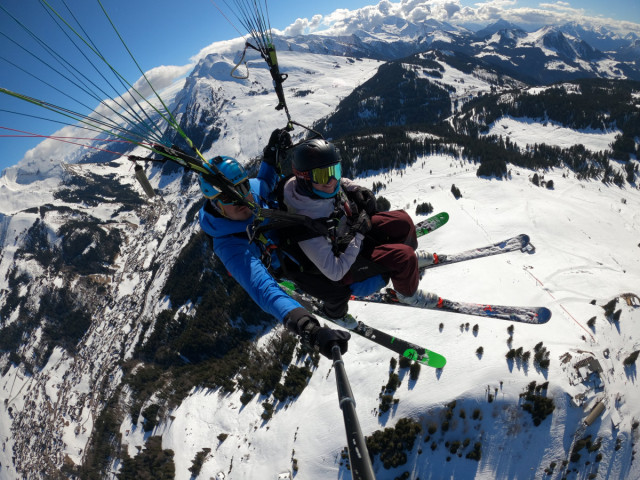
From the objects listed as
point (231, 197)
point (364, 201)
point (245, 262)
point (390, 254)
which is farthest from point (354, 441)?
point (364, 201)

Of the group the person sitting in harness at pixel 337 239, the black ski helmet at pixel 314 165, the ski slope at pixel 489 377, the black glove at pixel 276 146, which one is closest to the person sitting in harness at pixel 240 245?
the person sitting in harness at pixel 337 239

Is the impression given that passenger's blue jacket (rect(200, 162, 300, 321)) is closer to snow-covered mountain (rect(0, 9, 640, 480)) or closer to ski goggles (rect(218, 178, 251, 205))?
ski goggles (rect(218, 178, 251, 205))

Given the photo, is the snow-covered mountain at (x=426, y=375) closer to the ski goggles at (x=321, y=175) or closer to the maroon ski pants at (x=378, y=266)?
the ski goggles at (x=321, y=175)

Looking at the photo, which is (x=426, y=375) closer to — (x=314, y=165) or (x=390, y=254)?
(x=390, y=254)

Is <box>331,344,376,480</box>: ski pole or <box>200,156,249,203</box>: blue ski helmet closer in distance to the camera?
<box>331,344,376,480</box>: ski pole

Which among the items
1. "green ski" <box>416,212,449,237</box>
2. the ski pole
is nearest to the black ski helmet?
the ski pole

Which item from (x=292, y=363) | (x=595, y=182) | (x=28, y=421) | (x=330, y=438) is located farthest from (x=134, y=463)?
(x=595, y=182)

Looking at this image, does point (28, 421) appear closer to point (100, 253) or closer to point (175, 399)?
point (175, 399)
